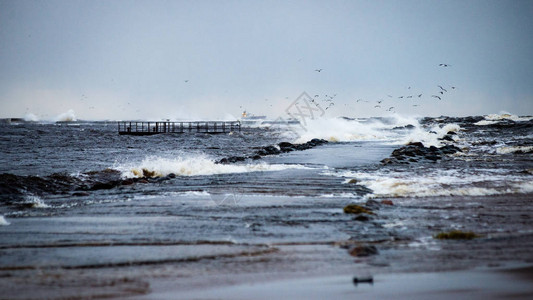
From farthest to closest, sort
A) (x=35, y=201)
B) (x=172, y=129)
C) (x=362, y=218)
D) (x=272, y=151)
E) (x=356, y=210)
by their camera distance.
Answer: (x=172, y=129) < (x=272, y=151) < (x=35, y=201) < (x=356, y=210) < (x=362, y=218)

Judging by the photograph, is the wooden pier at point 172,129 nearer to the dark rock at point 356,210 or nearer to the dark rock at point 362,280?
the dark rock at point 356,210

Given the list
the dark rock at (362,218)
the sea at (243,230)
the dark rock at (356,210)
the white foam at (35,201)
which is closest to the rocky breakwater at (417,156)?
the sea at (243,230)

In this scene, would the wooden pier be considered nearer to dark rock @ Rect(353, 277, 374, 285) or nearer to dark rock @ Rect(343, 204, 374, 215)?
dark rock @ Rect(343, 204, 374, 215)

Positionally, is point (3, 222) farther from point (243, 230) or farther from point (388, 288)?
point (388, 288)

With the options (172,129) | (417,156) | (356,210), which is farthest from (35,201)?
(172,129)

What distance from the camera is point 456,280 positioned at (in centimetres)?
522

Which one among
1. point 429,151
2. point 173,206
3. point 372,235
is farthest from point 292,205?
point 429,151

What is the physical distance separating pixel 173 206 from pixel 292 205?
258 centimetres

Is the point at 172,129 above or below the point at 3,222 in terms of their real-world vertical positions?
above

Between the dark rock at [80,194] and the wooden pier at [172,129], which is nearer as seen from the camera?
the dark rock at [80,194]

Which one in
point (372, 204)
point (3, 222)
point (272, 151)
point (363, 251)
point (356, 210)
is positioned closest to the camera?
point (363, 251)

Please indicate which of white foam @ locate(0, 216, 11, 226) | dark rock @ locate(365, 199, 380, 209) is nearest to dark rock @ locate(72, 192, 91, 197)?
white foam @ locate(0, 216, 11, 226)

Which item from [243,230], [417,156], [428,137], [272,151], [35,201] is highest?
[428,137]

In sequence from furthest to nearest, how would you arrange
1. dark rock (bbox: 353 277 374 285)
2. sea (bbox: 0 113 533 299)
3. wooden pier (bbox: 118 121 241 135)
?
wooden pier (bbox: 118 121 241 135) < sea (bbox: 0 113 533 299) < dark rock (bbox: 353 277 374 285)
